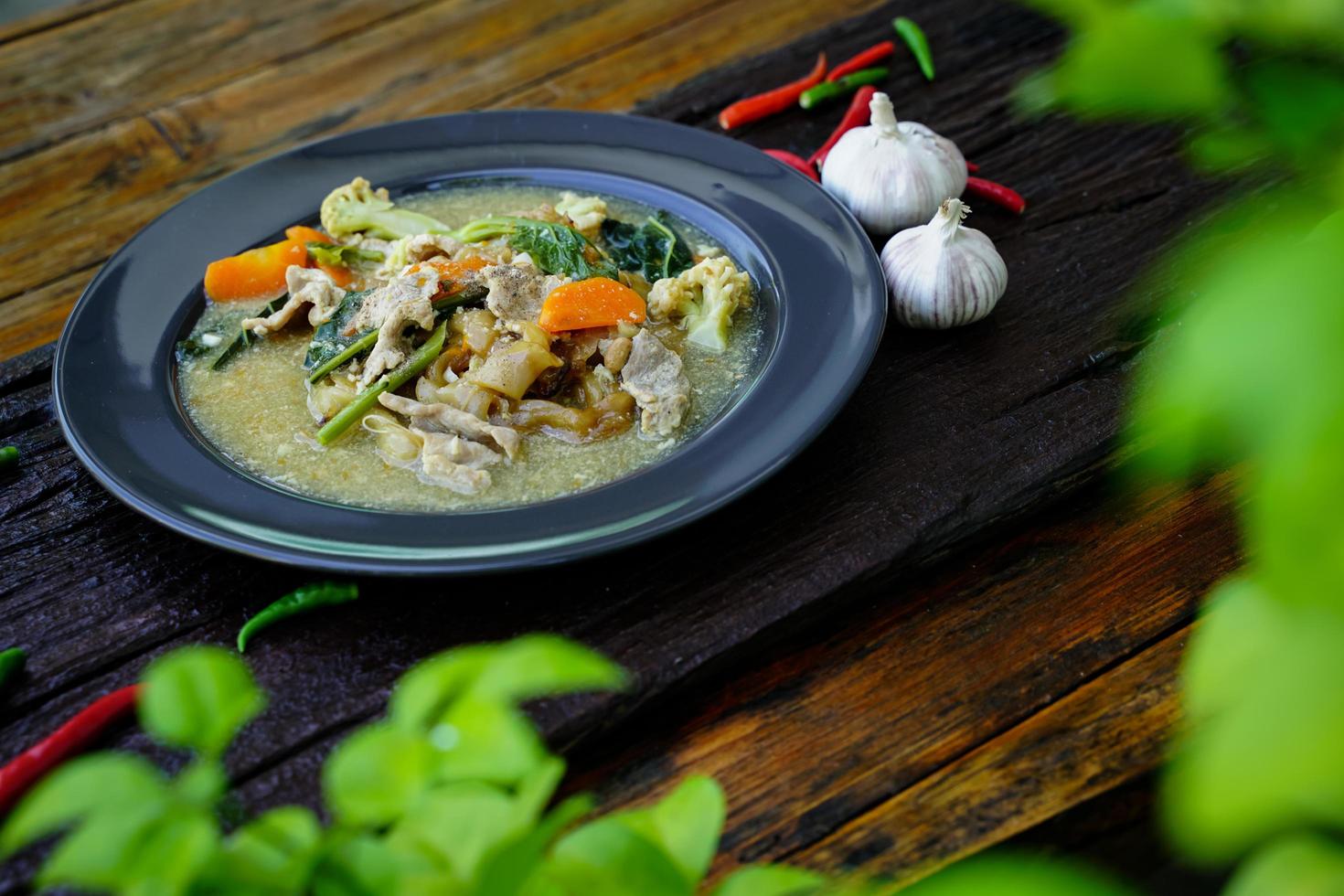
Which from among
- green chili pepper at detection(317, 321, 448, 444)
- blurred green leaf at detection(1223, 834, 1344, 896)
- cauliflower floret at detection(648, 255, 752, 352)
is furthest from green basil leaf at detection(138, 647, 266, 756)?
cauliflower floret at detection(648, 255, 752, 352)

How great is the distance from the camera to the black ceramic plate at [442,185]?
6.66 feet

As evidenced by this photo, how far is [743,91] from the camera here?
365 centimetres

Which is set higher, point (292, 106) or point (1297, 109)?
point (1297, 109)

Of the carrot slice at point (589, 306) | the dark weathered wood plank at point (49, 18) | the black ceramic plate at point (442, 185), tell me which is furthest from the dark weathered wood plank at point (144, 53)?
the carrot slice at point (589, 306)

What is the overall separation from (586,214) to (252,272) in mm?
805

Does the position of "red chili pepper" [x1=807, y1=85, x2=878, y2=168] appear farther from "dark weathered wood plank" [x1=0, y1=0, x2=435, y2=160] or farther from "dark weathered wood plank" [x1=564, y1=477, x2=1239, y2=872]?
"dark weathered wood plank" [x1=0, y1=0, x2=435, y2=160]

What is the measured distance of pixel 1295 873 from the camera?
2.34ft

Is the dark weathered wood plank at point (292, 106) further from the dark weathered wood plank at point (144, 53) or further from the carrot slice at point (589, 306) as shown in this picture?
the carrot slice at point (589, 306)

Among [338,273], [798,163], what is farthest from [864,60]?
[338,273]

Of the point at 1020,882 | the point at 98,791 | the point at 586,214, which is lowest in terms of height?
the point at 586,214

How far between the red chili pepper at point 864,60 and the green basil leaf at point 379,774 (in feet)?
10.0

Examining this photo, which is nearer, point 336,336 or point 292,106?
point 336,336

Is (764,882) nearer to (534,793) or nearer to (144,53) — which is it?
(534,793)

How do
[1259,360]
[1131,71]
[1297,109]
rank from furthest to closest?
[1297,109] → [1131,71] → [1259,360]
